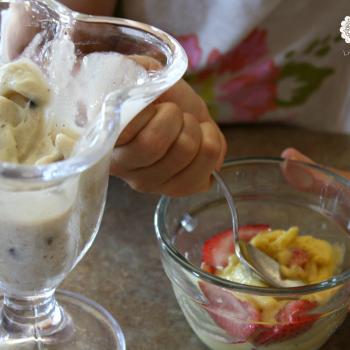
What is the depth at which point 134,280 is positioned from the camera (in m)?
0.64

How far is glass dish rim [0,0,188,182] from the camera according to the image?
15.0 inches

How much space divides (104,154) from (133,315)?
9.3 inches

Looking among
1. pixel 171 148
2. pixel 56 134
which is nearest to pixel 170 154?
pixel 171 148

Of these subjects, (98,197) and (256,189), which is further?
(256,189)

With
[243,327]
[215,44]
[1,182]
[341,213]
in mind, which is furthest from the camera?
[215,44]

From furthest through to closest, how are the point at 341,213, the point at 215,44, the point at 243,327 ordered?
the point at 215,44 < the point at 341,213 < the point at 243,327

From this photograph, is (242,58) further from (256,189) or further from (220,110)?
(256,189)

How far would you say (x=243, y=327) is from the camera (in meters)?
0.55

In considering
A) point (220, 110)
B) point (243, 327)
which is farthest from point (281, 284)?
point (220, 110)

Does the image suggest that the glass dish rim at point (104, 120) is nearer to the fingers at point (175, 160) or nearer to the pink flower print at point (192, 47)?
the fingers at point (175, 160)

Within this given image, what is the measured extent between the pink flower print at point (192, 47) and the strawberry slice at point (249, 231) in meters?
0.23

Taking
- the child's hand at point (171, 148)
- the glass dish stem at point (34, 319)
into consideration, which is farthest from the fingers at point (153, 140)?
the glass dish stem at point (34, 319)

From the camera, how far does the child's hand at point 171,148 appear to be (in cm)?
53

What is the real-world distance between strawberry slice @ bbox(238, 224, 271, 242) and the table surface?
8 cm
